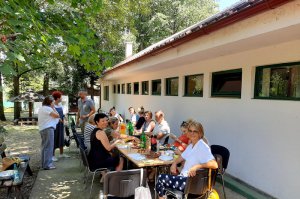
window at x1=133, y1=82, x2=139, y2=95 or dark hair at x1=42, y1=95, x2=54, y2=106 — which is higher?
window at x1=133, y1=82, x2=139, y2=95

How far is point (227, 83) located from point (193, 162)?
8.15ft

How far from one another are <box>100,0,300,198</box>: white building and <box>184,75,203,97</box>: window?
0.09ft

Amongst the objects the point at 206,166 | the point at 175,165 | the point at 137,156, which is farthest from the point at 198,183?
the point at 137,156

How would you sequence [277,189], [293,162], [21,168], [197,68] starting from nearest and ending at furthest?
[293,162]
[277,189]
[21,168]
[197,68]

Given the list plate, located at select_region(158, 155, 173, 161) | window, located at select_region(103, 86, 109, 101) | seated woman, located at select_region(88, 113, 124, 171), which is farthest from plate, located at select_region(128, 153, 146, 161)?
window, located at select_region(103, 86, 109, 101)

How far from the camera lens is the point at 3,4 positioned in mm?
2404

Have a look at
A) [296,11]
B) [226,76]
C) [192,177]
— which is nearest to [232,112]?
[226,76]

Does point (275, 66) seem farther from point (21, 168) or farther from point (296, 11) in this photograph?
point (21, 168)

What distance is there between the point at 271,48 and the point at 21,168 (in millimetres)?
4704

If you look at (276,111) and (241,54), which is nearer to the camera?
(276,111)

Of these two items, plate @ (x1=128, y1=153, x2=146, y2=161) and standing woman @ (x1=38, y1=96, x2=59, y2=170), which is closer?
plate @ (x1=128, y1=153, x2=146, y2=161)

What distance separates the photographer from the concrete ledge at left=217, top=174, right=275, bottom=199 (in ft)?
12.5

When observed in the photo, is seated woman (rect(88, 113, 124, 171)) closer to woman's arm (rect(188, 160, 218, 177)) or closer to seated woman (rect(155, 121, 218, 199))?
seated woman (rect(155, 121, 218, 199))

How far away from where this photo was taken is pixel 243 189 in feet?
13.3
